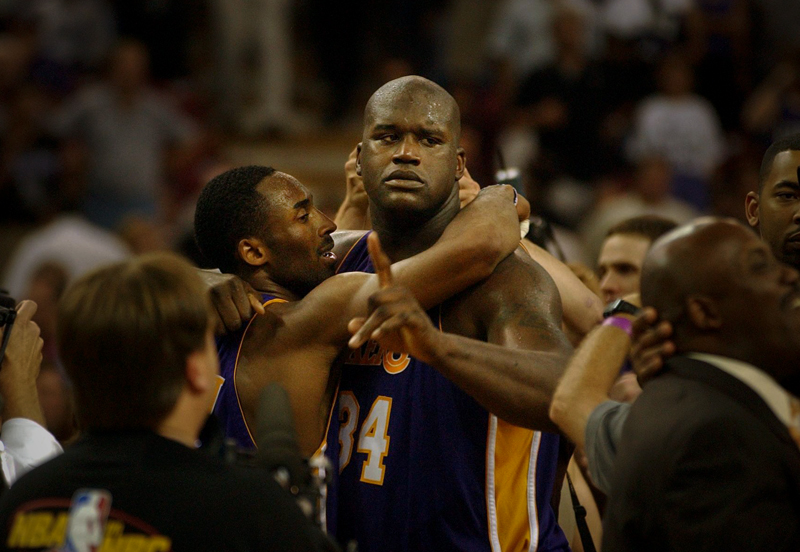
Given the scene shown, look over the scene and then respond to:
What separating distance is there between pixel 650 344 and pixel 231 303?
1641 mm

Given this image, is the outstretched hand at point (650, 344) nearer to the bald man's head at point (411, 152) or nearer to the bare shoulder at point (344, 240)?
the bald man's head at point (411, 152)

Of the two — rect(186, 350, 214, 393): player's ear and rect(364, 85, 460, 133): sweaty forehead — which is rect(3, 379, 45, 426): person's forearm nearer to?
rect(186, 350, 214, 393): player's ear

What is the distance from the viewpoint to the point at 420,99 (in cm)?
400

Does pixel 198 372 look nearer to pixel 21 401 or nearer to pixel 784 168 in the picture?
pixel 21 401

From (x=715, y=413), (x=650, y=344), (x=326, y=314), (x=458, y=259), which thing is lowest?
(x=715, y=413)

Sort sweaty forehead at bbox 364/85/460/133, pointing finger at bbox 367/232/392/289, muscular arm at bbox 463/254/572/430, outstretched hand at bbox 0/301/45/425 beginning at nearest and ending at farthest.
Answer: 1. pointing finger at bbox 367/232/392/289
2. muscular arm at bbox 463/254/572/430
3. outstretched hand at bbox 0/301/45/425
4. sweaty forehead at bbox 364/85/460/133

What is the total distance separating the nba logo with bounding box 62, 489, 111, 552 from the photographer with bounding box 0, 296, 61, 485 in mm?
1128

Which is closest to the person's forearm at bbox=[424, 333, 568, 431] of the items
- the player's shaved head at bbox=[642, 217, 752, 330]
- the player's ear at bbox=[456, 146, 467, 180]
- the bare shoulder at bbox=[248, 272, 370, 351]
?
the bare shoulder at bbox=[248, 272, 370, 351]

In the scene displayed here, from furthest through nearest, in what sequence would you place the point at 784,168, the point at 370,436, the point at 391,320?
the point at 784,168
the point at 370,436
the point at 391,320

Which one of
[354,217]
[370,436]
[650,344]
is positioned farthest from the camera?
[354,217]

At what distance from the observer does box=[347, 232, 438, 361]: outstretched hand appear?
3.24 metres

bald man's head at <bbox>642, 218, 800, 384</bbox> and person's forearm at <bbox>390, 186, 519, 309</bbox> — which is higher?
person's forearm at <bbox>390, 186, 519, 309</bbox>

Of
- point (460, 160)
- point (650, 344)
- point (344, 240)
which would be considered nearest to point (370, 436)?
point (344, 240)

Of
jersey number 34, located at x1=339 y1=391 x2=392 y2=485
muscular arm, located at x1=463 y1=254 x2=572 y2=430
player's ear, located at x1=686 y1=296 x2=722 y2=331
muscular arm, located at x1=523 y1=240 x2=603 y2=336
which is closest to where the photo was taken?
player's ear, located at x1=686 y1=296 x2=722 y2=331
